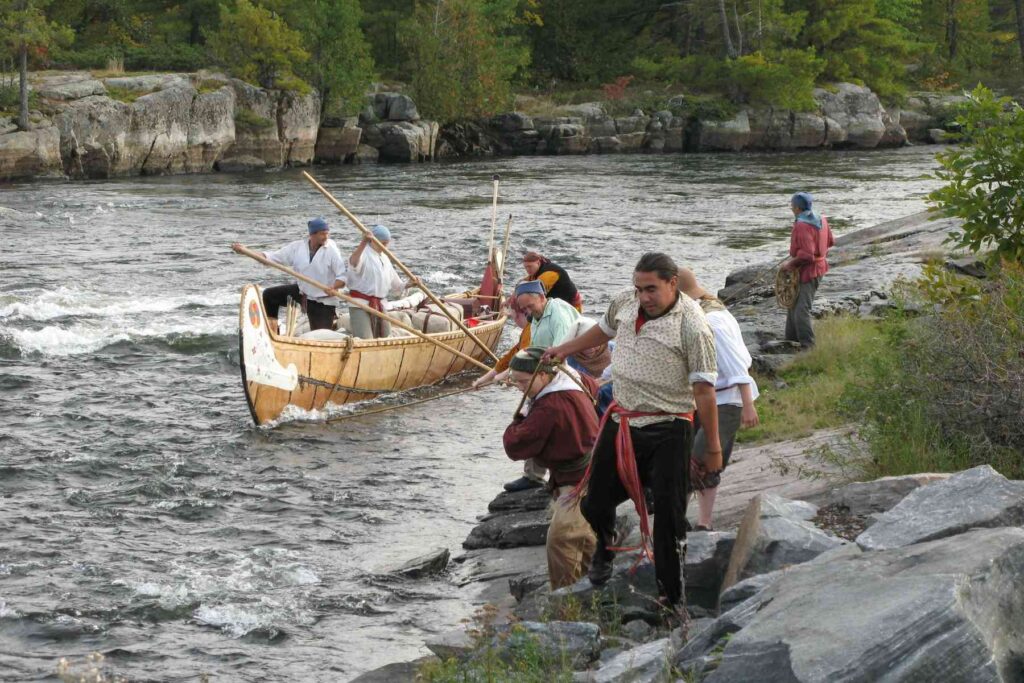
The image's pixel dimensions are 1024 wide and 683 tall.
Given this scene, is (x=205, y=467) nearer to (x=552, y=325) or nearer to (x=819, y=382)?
(x=552, y=325)

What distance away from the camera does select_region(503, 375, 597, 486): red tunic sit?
7.32m

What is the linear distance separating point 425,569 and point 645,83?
181 feet

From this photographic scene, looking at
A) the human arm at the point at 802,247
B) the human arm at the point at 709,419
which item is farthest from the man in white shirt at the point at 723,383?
the human arm at the point at 802,247

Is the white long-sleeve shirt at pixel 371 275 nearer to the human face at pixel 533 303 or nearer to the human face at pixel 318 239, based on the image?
the human face at pixel 318 239

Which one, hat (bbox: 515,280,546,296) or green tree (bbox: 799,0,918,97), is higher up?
green tree (bbox: 799,0,918,97)

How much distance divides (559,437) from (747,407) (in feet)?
3.56

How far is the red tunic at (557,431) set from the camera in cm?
732

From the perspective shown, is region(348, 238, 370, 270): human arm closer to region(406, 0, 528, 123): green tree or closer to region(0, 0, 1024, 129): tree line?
region(0, 0, 1024, 129): tree line

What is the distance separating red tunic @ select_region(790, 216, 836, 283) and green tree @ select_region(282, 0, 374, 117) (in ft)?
119

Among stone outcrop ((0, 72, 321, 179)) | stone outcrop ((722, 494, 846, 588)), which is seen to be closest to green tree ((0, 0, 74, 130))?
stone outcrop ((0, 72, 321, 179))

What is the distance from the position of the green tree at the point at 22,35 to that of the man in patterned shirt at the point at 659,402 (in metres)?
32.4

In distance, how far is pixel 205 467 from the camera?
11.6 metres

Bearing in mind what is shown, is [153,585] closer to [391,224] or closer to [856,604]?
[856,604]

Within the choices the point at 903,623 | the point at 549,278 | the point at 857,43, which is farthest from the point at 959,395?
the point at 857,43
